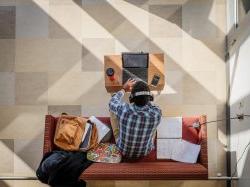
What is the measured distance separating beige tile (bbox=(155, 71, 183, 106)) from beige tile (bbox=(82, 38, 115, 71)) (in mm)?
761

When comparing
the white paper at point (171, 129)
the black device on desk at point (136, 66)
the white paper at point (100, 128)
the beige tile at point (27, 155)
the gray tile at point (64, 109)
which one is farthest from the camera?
the gray tile at point (64, 109)

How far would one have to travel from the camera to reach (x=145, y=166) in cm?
363

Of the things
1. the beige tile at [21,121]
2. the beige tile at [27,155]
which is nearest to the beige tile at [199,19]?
the beige tile at [21,121]

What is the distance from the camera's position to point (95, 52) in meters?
5.00

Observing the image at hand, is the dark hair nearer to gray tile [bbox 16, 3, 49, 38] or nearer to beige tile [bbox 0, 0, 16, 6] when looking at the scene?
gray tile [bbox 16, 3, 49, 38]

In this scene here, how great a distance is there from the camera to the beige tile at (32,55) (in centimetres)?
501

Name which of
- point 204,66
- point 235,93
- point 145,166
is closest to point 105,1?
point 204,66

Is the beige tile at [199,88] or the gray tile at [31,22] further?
the gray tile at [31,22]

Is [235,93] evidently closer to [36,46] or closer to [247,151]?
[247,151]

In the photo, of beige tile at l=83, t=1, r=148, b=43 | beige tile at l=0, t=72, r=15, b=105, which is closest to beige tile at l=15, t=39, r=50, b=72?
beige tile at l=0, t=72, r=15, b=105

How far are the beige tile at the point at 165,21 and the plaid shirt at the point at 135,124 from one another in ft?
5.03

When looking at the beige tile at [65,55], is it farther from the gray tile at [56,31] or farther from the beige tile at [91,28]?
the beige tile at [91,28]

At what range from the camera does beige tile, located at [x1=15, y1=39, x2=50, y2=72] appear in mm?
5008

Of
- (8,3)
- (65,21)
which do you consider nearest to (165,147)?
(65,21)
